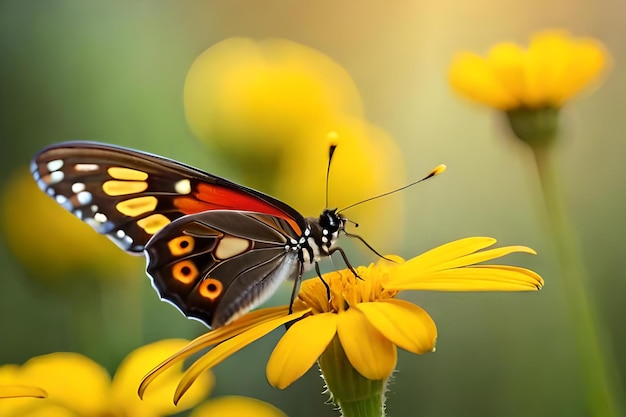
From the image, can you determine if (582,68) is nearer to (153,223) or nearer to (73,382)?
(153,223)

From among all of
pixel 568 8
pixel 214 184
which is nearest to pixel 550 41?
pixel 568 8

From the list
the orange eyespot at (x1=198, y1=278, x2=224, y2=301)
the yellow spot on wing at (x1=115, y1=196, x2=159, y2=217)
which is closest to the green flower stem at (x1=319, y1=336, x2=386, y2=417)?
the orange eyespot at (x1=198, y1=278, x2=224, y2=301)

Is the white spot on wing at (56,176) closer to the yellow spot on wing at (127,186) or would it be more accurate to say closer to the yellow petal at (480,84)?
the yellow spot on wing at (127,186)

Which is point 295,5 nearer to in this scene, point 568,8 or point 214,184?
point 568,8

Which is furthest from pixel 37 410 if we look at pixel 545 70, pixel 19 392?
pixel 545 70

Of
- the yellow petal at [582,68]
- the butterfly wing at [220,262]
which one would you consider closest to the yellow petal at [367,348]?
the butterfly wing at [220,262]

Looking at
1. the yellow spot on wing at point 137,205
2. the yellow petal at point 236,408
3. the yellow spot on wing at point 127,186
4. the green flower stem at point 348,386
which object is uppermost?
the yellow spot on wing at point 127,186
